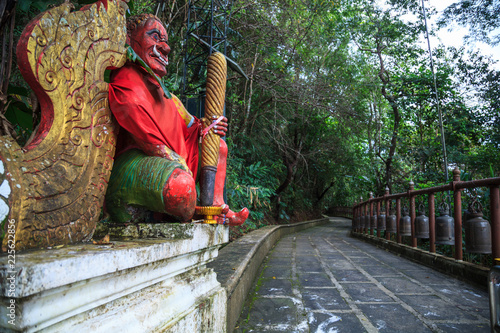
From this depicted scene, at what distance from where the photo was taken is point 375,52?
37.5 feet

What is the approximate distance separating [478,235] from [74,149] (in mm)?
3634

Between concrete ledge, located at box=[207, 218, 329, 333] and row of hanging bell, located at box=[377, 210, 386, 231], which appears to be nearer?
concrete ledge, located at box=[207, 218, 329, 333]

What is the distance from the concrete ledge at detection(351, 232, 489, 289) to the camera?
3211 millimetres

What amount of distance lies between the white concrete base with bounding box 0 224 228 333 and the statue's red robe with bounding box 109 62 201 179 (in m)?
0.47

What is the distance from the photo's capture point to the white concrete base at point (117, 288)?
69 centimetres

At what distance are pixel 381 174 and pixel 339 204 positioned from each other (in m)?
15.0

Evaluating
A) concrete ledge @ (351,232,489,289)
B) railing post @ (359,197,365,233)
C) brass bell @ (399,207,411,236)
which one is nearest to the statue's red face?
concrete ledge @ (351,232,489,289)

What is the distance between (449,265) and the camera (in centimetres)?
380

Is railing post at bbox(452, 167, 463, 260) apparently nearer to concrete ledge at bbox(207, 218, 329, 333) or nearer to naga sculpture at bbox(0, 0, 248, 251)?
concrete ledge at bbox(207, 218, 329, 333)

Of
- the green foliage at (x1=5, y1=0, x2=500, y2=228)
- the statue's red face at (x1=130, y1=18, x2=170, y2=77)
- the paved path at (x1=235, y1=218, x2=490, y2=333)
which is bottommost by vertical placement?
the paved path at (x1=235, y1=218, x2=490, y2=333)

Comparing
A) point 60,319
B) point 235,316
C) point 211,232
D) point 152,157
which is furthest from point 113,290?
point 235,316

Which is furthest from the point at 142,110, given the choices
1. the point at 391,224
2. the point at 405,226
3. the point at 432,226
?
the point at 391,224

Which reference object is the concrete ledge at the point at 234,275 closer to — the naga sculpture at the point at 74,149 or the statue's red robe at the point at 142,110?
the naga sculpture at the point at 74,149

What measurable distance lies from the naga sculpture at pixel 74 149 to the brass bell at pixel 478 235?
3.10 metres
